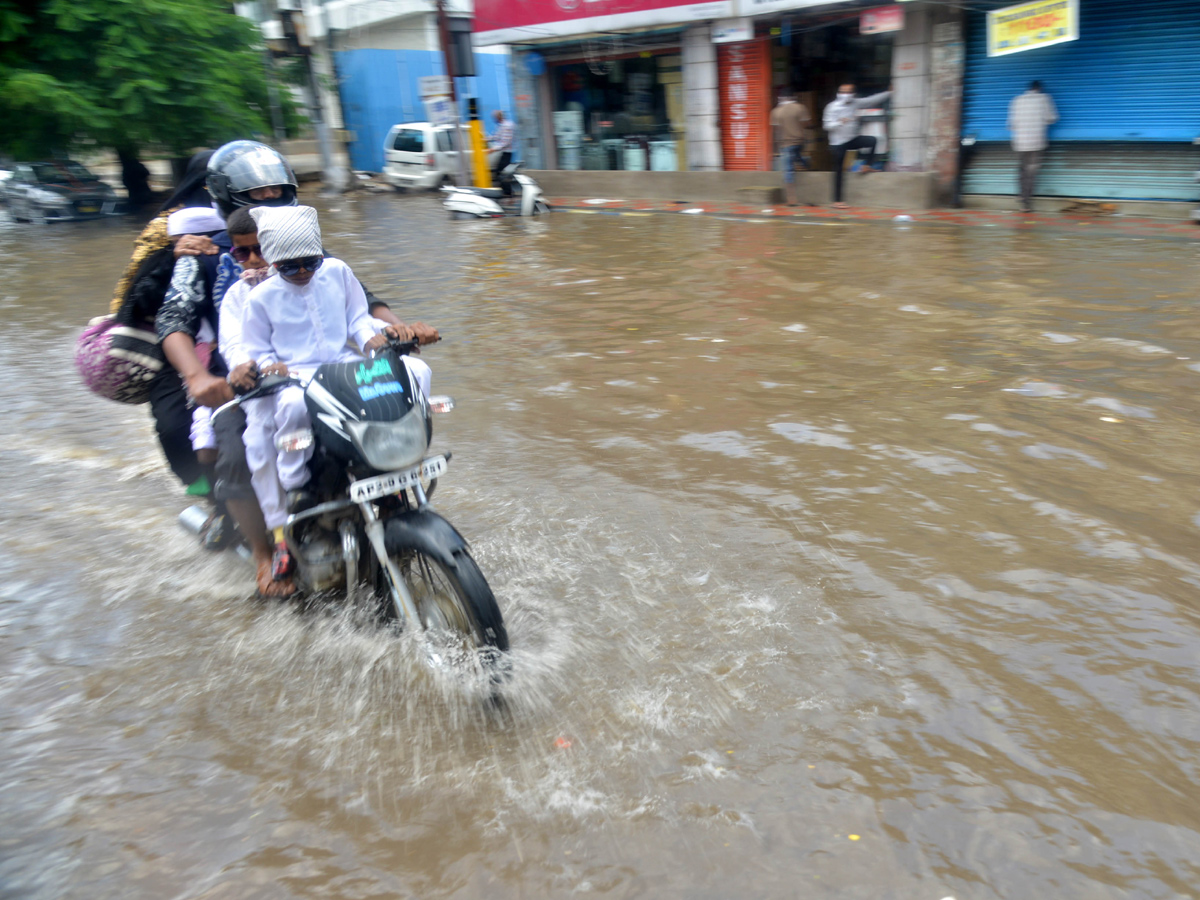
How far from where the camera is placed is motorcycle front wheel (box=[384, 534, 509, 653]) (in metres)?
2.76

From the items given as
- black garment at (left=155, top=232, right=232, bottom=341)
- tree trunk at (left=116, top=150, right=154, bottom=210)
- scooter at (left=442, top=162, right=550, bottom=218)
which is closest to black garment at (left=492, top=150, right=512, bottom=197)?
scooter at (left=442, top=162, right=550, bottom=218)

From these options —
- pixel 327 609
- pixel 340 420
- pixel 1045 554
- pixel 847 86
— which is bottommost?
pixel 1045 554

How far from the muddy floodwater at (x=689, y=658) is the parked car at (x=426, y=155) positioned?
16926 mm

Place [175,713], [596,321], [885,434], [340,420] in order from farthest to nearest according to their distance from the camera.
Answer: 1. [596,321]
2. [885,434]
3. [175,713]
4. [340,420]

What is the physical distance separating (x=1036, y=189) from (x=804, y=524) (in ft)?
39.2

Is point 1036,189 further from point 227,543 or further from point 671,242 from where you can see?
point 227,543

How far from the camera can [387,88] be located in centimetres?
2812

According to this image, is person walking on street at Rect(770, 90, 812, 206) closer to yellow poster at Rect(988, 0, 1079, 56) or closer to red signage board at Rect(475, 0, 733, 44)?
red signage board at Rect(475, 0, 733, 44)

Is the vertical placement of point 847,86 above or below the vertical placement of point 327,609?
above

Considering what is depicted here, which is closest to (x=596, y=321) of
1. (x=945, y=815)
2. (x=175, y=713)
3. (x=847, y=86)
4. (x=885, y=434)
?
(x=885, y=434)

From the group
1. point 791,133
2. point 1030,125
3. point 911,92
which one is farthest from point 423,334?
point 911,92

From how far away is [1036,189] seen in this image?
13969 millimetres

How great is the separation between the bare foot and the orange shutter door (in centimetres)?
1616

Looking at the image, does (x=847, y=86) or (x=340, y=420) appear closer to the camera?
(x=340, y=420)
